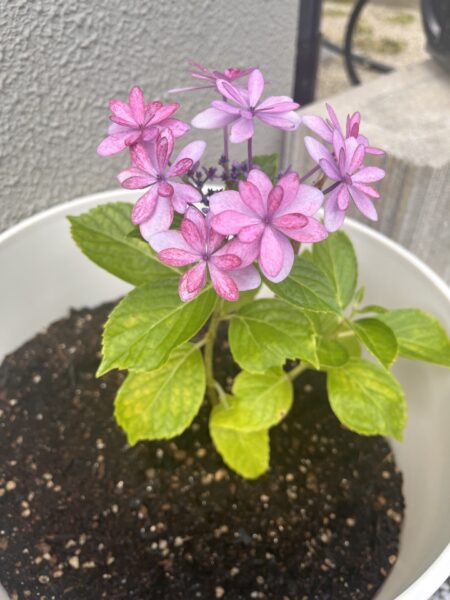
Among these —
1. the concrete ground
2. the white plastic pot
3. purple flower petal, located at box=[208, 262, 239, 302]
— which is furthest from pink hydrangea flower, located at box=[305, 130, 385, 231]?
the concrete ground

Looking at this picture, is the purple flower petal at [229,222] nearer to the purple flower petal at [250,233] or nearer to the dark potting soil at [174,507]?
the purple flower petal at [250,233]

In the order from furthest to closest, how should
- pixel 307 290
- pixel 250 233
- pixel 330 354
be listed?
pixel 330 354
pixel 307 290
pixel 250 233

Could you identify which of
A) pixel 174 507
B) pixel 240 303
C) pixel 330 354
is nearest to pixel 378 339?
pixel 330 354

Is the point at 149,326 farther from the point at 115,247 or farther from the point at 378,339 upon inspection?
the point at 378,339

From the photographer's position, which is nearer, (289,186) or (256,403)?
(289,186)

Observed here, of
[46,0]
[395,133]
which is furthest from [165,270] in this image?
[395,133]

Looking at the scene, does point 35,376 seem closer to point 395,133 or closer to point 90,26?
point 90,26
